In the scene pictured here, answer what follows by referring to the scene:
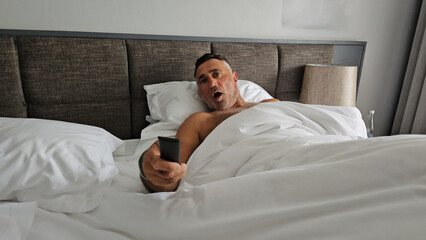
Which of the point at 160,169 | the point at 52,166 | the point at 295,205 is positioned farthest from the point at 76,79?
the point at 295,205

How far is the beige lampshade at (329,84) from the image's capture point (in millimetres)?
1833

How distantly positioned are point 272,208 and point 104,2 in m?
1.43

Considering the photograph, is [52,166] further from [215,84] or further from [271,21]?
[271,21]

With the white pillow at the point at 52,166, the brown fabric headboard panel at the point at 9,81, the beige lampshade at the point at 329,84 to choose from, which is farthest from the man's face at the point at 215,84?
the brown fabric headboard panel at the point at 9,81

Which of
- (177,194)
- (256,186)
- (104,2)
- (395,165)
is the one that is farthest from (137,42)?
(395,165)

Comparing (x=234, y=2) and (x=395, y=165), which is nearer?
(x=395, y=165)

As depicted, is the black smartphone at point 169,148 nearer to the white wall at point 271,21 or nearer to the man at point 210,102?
the man at point 210,102

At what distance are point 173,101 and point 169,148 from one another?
807 millimetres

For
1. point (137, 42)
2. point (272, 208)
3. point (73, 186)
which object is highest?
point (137, 42)

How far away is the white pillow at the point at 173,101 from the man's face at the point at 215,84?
0.20 ft

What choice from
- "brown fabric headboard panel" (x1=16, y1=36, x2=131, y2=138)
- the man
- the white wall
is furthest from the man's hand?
the white wall

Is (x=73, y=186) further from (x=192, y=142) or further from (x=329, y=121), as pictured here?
(x=329, y=121)

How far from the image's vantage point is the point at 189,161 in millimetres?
1046

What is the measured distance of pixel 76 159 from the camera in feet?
3.14
